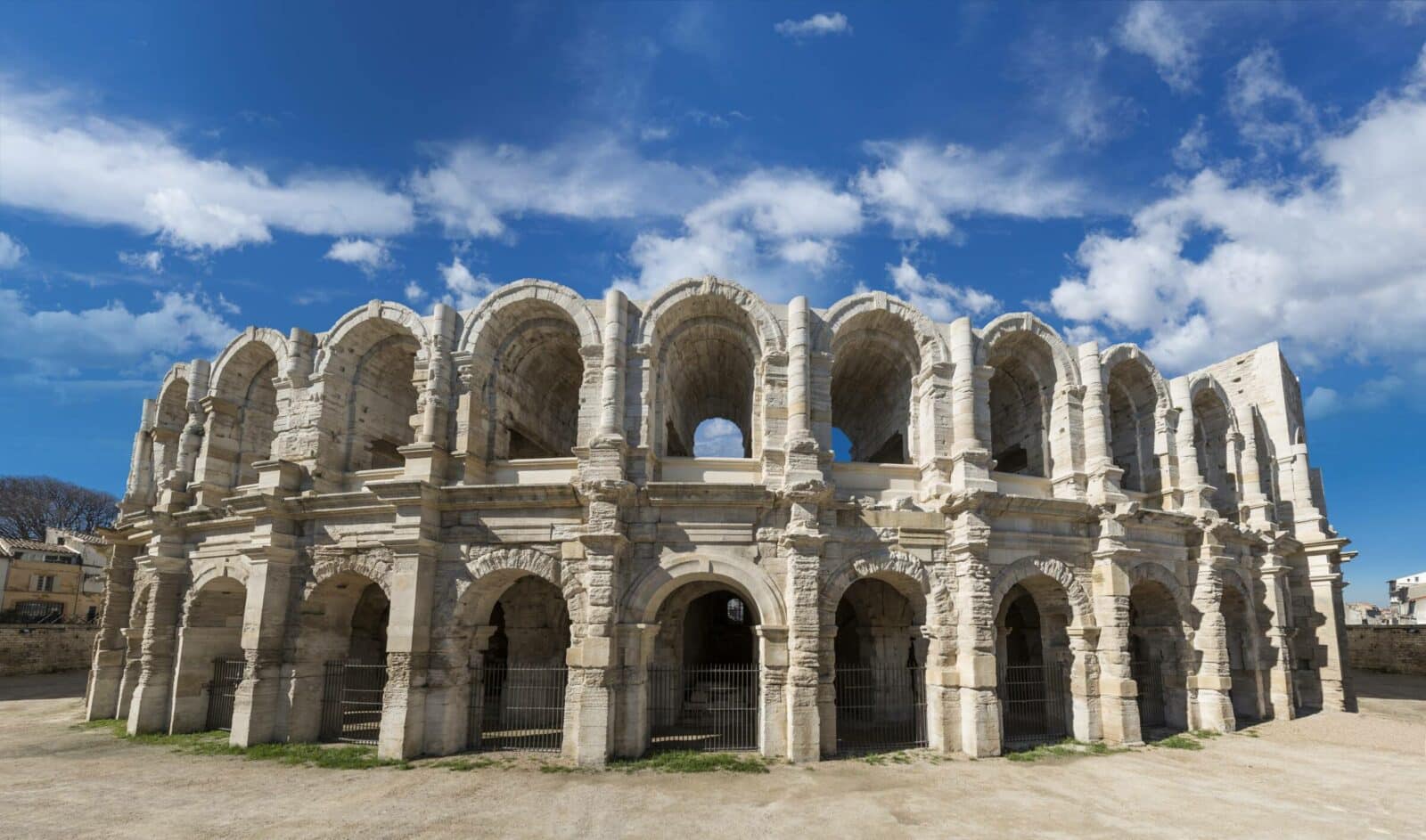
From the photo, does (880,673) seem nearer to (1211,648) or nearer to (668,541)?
(668,541)

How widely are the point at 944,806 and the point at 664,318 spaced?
10.7m

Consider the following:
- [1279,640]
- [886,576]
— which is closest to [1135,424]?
[1279,640]

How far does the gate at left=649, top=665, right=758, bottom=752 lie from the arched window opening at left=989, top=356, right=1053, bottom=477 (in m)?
8.95

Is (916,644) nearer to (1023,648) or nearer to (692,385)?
(1023,648)

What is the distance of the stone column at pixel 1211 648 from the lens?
16.7 metres

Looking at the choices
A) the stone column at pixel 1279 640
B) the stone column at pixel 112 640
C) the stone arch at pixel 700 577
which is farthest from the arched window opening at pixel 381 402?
the stone column at pixel 1279 640

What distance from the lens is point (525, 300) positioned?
1602 cm

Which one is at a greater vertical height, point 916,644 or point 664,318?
point 664,318

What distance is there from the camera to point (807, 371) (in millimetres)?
15234

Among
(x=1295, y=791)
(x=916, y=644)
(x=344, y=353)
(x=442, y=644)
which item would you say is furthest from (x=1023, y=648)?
(x=344, y=353)

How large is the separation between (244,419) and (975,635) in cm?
1866

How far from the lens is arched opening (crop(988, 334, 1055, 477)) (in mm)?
17578

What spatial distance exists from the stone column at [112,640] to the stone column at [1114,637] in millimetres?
24423

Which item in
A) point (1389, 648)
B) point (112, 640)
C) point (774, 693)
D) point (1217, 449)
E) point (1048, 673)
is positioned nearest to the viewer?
point (774, 693)
